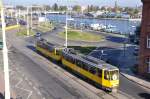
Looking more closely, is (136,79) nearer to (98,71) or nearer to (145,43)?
(145,43)

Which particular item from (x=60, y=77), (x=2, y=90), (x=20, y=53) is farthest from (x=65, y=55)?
(x=20, y=53)

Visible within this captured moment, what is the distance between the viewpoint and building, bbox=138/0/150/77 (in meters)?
49.8

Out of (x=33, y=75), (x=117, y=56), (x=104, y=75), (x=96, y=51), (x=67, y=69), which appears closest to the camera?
(x=104, y=75)

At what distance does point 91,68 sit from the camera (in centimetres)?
4444

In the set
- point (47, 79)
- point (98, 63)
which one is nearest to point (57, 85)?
point (47, 79)

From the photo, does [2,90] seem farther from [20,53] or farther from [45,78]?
[20,53]

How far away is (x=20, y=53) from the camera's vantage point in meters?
75.3

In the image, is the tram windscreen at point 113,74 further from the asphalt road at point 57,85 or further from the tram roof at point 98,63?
the asphalt road at point 57,85

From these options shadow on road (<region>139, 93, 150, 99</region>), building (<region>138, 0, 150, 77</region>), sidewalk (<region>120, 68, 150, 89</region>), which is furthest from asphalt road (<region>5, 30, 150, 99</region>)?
building (<region>138, 0, 150, 77</region>)

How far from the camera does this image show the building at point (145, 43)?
163ft

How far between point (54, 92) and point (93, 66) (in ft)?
19.9

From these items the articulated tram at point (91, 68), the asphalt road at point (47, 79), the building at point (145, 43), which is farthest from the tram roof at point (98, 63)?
the building at point (145, 43)

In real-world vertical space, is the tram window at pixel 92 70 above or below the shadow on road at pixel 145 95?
above

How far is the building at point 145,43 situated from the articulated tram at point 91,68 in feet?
28.3
